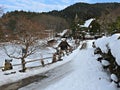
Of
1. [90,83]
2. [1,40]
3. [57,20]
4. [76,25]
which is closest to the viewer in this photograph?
[90,83]

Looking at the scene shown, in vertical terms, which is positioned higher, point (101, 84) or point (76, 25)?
point (76, 25)

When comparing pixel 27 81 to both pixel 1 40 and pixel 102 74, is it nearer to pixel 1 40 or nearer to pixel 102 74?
pixel 102 74

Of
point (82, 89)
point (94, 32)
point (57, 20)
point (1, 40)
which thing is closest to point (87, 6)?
point (57, 20)

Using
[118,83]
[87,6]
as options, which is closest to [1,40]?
[118,83]

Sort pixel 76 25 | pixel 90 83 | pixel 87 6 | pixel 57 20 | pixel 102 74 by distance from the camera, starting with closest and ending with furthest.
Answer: pixel 90 83, pixel 102 74, pixel 76 25, pixel 57 20, pixel 87 6

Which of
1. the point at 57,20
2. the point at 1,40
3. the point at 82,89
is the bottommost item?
the point at 82,89

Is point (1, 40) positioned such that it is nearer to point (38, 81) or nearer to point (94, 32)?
point (38, 81)

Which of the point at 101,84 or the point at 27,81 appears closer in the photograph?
the point at 101,84

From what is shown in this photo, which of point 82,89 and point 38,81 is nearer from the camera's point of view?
point 82,89

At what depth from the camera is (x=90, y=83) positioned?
14.9 meters

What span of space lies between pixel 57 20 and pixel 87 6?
25137mm

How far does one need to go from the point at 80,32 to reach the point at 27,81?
69.5 meters

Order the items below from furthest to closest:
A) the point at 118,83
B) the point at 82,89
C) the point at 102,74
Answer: the point at 102,74
the point at 82,89
the point at 118,83

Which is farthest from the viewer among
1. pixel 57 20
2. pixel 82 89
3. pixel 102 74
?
pixel 57 20
